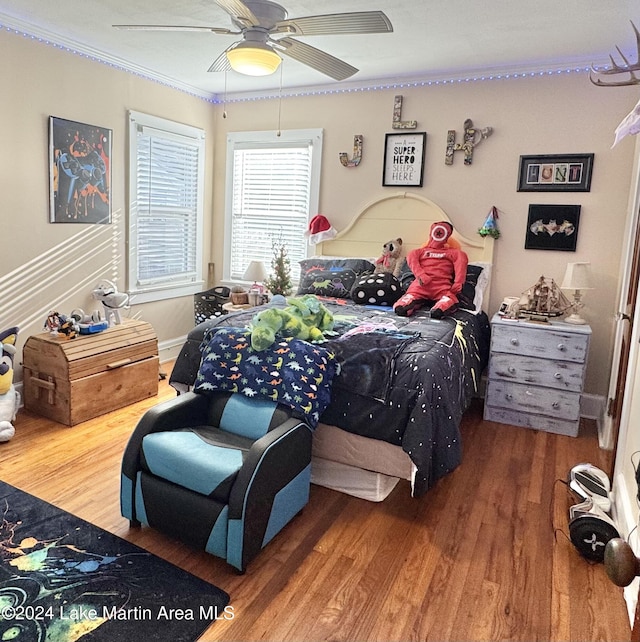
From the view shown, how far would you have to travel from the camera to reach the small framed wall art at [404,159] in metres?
4.16

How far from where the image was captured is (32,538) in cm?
212

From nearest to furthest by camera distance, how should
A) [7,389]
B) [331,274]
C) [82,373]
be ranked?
1. [7,389]
2. [82,373]
3. [331,274]

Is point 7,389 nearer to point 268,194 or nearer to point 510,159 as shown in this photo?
point 268,194

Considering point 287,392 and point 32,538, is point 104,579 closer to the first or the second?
point 32,538

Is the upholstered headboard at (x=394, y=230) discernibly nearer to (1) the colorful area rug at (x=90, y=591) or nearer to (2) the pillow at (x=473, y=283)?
(2) the pillow at (x=473, y=283)

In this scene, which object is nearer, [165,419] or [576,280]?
[165,419]

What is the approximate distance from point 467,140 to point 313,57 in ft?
5.77

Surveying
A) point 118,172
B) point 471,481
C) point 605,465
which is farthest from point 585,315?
point 118,172

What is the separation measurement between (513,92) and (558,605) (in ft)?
11.1

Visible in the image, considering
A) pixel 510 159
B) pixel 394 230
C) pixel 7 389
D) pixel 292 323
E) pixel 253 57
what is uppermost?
pixel 253 57

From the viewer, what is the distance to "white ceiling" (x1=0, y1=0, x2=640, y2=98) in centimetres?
274

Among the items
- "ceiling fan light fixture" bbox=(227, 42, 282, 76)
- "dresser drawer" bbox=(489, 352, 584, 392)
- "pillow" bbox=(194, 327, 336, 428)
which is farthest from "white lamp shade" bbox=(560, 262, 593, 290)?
→ "ceiling fan light fixture" bbox=(227, 42, 282, 76)

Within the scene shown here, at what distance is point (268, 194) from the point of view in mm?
4902

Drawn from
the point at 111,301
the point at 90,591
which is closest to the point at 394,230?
the point at 111,301
